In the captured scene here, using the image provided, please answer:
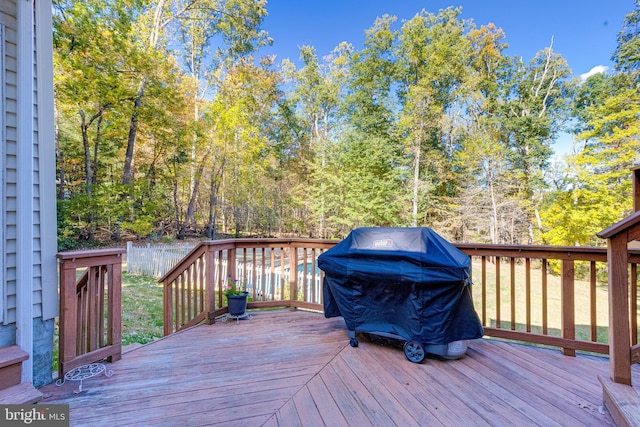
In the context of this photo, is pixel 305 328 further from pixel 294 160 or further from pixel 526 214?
pixel 294 160

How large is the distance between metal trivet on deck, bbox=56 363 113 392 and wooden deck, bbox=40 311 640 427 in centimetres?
3

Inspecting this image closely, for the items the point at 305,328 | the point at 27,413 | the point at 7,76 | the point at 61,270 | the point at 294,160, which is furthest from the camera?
the point at 294,160

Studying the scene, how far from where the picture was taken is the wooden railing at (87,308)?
6.38ft

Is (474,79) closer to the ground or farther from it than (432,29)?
closer to the ground

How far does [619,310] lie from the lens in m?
1.66

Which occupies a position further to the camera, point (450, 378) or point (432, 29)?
point (432, 29)

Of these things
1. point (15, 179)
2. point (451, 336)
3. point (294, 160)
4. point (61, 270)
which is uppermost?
point (294, 160)

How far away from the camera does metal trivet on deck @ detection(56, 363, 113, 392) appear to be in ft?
6.30

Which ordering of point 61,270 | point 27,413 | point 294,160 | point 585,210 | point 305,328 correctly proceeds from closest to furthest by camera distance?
point 27,413 → point 61,270 → point 305,328 → point 585,210 → point 294,160

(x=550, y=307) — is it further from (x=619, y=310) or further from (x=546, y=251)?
(x=619, y=310)

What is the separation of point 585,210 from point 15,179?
483 inches

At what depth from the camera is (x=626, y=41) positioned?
9.03m

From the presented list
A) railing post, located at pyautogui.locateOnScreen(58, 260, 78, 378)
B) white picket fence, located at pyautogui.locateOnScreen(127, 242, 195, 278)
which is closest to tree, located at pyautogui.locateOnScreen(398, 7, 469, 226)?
white picket fence, located at pyautogui.locateOnScreen(127, 242, 195, 278)

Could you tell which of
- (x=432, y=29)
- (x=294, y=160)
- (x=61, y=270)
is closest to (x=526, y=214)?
(x=432, y=29)
